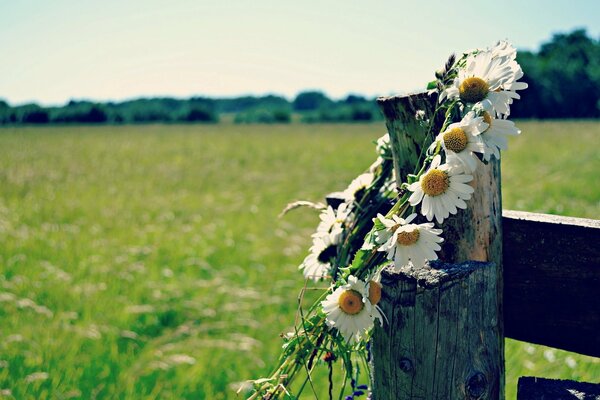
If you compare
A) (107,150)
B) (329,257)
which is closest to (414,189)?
(329,257)

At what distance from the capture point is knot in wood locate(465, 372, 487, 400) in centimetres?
143

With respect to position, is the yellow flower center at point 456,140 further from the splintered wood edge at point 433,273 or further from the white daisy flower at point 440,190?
the splintered wood edge at point 433,273

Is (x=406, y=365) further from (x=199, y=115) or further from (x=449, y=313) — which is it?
(x=199, y=115)

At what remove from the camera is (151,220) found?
8.20 meters

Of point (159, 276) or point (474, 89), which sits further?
point (159, 276)

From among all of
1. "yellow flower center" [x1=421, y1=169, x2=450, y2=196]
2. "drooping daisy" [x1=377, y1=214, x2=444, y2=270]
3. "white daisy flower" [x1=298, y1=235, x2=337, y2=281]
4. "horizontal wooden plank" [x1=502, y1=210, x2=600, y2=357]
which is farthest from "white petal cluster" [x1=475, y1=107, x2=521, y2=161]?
"white daisy flower" [x1=298, y1=235, x2=337, y2=281]

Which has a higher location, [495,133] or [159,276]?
[495,133]

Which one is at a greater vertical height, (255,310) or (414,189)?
(414,189)

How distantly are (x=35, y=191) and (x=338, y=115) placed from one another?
202 ft

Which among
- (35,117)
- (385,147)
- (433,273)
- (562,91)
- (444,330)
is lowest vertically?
(444,330)

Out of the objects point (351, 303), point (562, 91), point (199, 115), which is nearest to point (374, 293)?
point (351, 303)

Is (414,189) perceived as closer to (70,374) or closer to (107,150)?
(70,374)

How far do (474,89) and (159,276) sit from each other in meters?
4.57

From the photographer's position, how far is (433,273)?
1411mm
